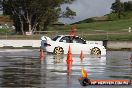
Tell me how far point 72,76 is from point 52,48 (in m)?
16.2

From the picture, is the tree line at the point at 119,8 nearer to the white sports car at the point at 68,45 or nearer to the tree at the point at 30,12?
the tree at the point at 30,12

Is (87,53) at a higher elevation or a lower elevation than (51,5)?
lower

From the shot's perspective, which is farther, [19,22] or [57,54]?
[19,22]

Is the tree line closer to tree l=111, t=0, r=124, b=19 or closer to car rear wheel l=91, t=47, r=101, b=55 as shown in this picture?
tree l=111, t=0, r=124, b=19

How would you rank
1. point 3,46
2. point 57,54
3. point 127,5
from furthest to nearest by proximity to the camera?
point 127,5, point 3,46, point 57,54

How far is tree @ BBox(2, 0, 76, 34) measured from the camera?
81.3 meters

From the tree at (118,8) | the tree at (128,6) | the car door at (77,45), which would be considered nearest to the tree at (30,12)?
the car door at (77,45)

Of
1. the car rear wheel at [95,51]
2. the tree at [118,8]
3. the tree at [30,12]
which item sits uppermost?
the tree at [118,8]

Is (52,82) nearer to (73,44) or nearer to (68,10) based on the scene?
(73,44)

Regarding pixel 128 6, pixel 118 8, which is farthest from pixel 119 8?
pixel 128 6

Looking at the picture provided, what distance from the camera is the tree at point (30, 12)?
81.3m

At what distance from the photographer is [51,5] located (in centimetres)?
8281

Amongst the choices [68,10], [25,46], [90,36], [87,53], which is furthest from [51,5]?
[87,53]

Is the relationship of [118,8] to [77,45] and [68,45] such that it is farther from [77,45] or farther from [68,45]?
[68,45]
